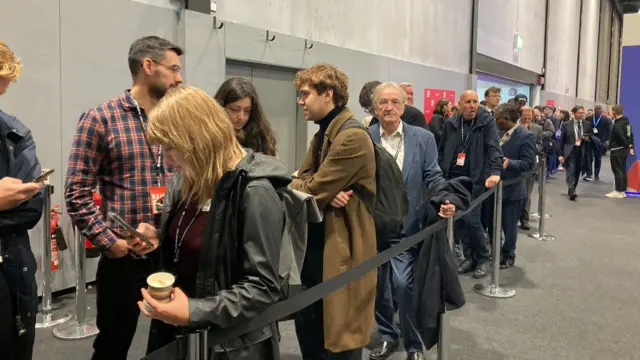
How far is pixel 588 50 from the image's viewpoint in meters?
27.1

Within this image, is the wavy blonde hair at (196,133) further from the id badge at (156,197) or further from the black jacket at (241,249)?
the id badge at (156,197)

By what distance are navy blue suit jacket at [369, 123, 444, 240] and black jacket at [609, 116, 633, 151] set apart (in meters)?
8.57

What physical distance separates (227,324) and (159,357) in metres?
0.19

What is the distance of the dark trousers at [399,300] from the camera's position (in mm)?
3203

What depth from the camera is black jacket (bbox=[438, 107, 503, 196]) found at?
4797 millimetres

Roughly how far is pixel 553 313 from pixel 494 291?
0.54 m

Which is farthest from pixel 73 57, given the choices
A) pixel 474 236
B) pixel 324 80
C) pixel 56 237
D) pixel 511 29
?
pixel 511 29

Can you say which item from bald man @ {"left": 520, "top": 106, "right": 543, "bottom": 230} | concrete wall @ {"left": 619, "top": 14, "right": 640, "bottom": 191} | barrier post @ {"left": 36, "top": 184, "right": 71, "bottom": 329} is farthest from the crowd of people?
concrete wall @ {"left": 619, "top": 14, "right": 640, "bottom": 191}

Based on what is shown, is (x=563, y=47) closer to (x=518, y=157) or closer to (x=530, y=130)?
(x=530, y=130)

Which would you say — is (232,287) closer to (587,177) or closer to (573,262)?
(573,262)

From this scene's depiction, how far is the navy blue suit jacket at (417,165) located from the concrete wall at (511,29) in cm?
1055

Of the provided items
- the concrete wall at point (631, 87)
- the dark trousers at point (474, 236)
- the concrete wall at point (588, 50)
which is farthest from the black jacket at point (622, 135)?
the concrete wall at point (588, 50)

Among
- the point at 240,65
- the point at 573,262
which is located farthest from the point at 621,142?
the point at 240,65

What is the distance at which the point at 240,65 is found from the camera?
6070 millimetres
